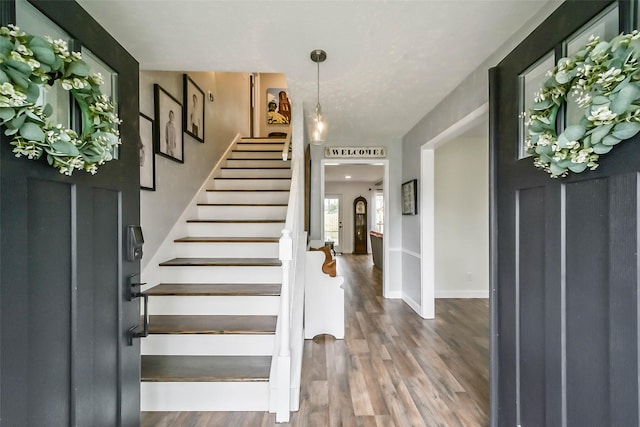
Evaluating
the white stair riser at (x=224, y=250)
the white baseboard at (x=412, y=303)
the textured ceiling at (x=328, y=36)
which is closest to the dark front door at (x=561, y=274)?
the textured ceiling at (x=328, y=36)

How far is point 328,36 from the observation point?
6.41 feet

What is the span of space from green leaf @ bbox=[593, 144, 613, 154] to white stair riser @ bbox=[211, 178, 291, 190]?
3303 millimetres

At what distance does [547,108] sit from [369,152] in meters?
3.70

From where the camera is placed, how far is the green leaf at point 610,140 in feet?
3.12

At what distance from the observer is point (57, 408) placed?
109 cm

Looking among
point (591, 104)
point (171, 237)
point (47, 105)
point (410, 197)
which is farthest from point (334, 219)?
point (47, 105)

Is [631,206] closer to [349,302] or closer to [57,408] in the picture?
[57,408]

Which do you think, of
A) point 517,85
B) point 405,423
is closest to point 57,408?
point 405,423

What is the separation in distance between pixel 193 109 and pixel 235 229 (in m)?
1.40

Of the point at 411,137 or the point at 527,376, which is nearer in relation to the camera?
the point at 527,376

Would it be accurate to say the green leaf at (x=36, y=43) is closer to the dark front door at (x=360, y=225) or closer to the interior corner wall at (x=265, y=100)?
the interior corner wall at (x=265, y=100)

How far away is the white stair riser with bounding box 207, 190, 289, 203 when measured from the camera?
150 inches

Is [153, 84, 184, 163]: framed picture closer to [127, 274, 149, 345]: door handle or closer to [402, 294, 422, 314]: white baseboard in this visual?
[127, 274, 149, 345]: door handle

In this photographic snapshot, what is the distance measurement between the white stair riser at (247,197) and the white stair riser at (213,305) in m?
1.61
